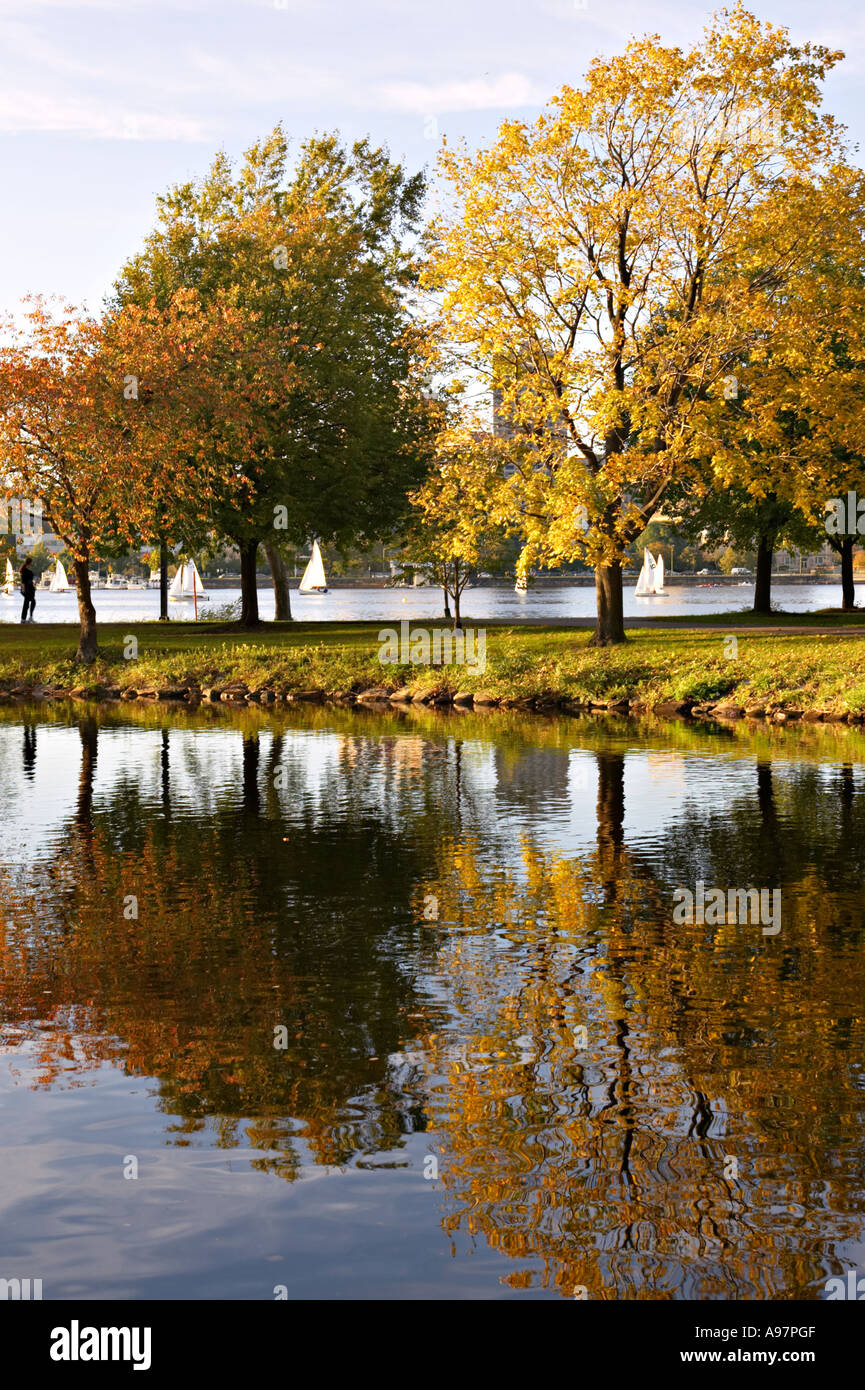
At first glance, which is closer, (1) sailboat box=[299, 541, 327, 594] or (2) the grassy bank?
(2) the grassy bank

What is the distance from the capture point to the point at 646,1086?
9680 mm

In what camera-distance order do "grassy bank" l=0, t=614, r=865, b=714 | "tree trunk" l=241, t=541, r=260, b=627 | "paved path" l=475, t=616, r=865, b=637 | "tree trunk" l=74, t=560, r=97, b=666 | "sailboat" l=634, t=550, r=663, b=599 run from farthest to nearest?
"sailboat" l=634, t=550, r=663, b=599, "tree trunk" l=241, t=541, r=260, b=627, "tree trunk" l=74, t=560, r=97, b=666, "paved path" l=475, t=616, r=865, b=637, "grassy bank" l=0, t=614, r=865, b=714

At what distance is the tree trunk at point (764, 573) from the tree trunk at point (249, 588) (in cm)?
1916

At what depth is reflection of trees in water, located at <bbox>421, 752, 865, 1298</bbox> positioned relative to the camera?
7.51 meters

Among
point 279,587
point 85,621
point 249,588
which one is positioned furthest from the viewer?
point 279,587

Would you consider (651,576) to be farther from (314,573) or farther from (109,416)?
(109,416)

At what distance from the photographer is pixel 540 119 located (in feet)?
129

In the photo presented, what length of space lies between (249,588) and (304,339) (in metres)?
9.25

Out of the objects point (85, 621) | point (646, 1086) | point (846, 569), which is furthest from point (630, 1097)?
point (846, 569)

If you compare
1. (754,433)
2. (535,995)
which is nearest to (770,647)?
(754,433)

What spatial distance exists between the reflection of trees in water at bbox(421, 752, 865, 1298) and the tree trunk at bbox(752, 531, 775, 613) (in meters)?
44.5

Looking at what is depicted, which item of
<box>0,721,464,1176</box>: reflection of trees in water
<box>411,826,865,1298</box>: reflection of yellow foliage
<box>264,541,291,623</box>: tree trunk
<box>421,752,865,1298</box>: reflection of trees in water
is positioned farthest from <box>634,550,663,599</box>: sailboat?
<box>411,826,865,1298</box>: reflection of yellow foliage

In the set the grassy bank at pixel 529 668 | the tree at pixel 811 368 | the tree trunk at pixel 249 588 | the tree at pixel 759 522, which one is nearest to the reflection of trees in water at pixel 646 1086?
the grassy bank at pixel 529 668

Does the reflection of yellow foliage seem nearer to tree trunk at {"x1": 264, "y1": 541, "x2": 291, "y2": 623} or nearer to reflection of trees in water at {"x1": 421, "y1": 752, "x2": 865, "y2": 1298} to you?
reflection of trees in water at {"x1": 421, "y1": 752, "x2": 865, "y2": 1298}
